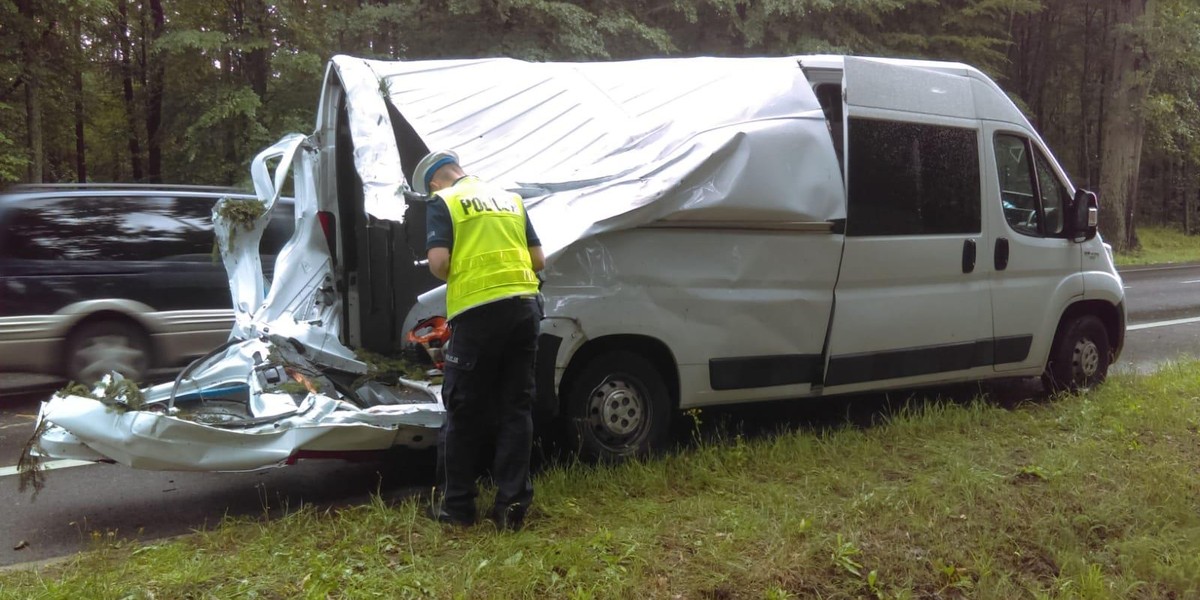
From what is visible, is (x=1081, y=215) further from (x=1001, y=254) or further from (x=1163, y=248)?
(x=1163, y=248)

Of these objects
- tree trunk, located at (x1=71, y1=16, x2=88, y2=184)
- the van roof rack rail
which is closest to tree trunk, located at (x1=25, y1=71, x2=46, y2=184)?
tree trunk, located at (x1=71, y1=16, x2=88, y2=184)

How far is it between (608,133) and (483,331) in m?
1.78

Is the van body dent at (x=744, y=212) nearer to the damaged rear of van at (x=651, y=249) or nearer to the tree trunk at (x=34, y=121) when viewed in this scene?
the damaged rear of van at (x=651, y=249)

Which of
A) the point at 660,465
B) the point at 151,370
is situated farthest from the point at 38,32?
the point at 660,465

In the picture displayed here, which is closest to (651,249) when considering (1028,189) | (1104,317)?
(1028,189)

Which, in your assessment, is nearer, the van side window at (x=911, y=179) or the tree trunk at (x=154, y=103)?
the van side window at (x=911, y=179)

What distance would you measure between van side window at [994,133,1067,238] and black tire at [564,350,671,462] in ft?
9.53

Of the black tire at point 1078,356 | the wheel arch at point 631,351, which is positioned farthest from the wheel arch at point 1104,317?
the wheel arch at point 631,351

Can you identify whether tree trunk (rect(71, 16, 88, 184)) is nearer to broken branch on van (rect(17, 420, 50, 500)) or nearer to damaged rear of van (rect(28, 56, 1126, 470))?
damaged rear of van (rect(28, 56, 1126, 470))

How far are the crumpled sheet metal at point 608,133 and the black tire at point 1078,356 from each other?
251 centimetres

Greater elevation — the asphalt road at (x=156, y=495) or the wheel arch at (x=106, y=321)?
the wheel arch at (x=106, y=321)

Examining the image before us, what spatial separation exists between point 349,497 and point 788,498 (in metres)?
2.28

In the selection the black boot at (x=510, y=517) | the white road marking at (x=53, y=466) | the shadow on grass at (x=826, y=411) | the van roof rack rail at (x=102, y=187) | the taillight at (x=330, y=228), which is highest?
the van roof rack rail at (x=102, y=187)

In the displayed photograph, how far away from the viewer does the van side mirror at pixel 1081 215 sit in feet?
21.3
